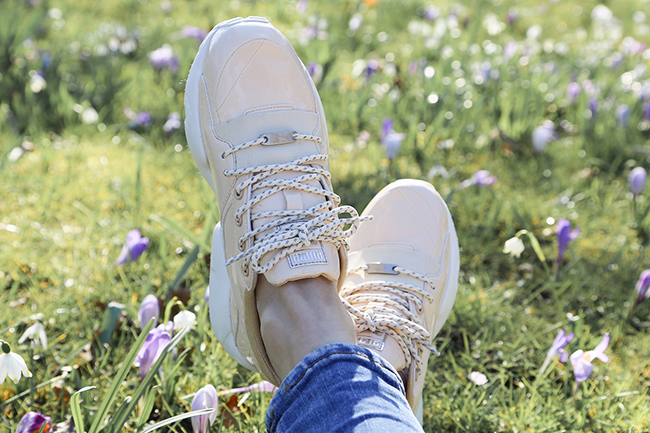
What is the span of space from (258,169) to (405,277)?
0.52 m

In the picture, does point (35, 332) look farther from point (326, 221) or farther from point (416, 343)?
point (416, 343)

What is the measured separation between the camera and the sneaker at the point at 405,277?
1195mm

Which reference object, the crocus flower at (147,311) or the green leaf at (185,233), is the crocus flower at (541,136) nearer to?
the green leaf at (185,233)

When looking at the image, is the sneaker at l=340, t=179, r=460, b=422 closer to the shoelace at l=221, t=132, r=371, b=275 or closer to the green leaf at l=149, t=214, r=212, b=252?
the shoelace at l=221, t=132, r=371, b=275

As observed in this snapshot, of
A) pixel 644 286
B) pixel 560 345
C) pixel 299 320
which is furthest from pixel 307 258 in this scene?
pixel 644 286

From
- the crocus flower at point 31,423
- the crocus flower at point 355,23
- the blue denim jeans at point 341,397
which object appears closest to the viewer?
the blue denim jeans at point 341,397

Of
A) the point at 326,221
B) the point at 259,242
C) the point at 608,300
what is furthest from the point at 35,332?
the point at 608,300

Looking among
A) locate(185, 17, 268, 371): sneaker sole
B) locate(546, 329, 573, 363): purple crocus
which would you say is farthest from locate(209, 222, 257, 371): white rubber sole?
locate(546, 329, 573, 363): purple crocus

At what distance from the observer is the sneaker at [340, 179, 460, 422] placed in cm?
120

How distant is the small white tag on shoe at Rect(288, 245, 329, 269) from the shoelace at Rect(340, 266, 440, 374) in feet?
0.45

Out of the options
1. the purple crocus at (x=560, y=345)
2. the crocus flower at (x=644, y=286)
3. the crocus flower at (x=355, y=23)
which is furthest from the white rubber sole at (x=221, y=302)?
the crocus flower at (x=355, y=23)

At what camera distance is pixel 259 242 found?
1.17m

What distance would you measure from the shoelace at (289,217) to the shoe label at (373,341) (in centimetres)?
23

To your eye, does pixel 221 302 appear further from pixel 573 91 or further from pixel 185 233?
pixel 573 91
